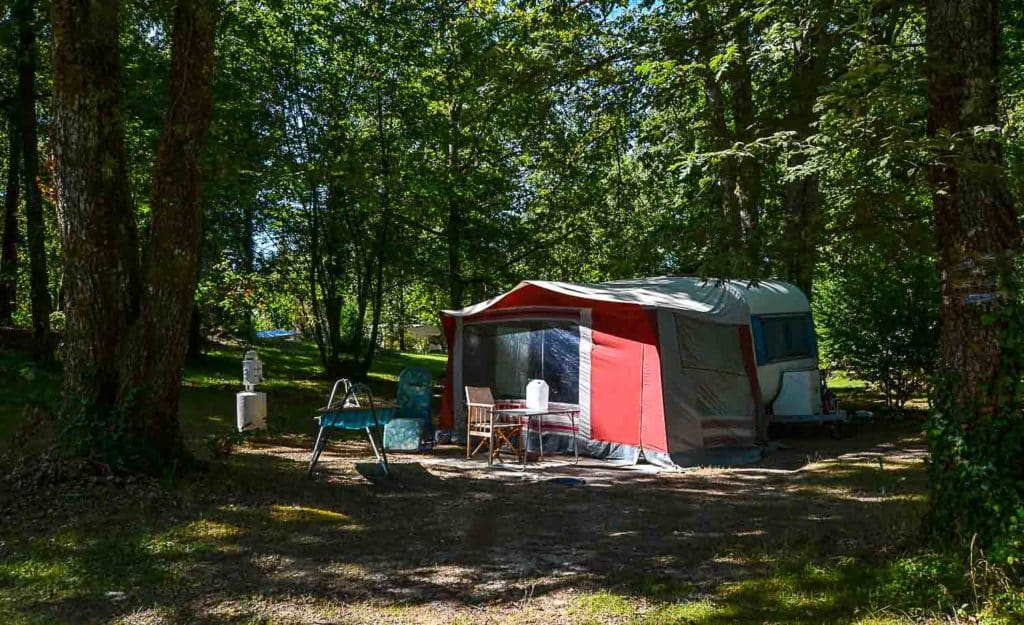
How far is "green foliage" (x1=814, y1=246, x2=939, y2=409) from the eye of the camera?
11078 mm

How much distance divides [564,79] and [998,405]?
4765 millimetres

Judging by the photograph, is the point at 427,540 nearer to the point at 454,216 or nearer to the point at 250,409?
the point at 250,409

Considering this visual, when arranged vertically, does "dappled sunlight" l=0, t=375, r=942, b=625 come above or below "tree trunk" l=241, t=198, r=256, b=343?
below

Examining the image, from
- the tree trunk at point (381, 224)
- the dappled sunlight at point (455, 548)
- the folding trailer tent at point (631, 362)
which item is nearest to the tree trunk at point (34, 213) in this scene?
the tree trunk at point (381, 224)

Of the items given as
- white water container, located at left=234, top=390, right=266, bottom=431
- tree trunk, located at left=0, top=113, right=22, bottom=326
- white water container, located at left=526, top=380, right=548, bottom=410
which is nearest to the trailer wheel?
white water container, located at left=526, top=380, right=548, bottom=410

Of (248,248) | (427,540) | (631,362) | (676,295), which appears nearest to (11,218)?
(248,248)

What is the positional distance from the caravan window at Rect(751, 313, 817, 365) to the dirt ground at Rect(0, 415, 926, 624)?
331 centimetres

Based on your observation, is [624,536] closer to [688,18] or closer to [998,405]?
[998,405]

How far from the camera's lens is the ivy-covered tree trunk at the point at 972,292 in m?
3.63

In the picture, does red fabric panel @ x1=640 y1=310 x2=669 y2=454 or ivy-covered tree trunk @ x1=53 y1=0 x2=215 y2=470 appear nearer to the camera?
ivy-covered tree trunk @ x1=53 y1=0 x2=215 y2=470

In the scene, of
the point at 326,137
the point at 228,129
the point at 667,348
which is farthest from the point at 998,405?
the point at 326,137

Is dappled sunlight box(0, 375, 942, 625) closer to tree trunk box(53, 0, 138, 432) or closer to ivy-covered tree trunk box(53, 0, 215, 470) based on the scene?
ivy-covered tree trunk box(53, 0, 215, 470)

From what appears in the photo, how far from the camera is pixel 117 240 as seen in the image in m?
5.59

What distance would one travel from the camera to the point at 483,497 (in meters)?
6.41
